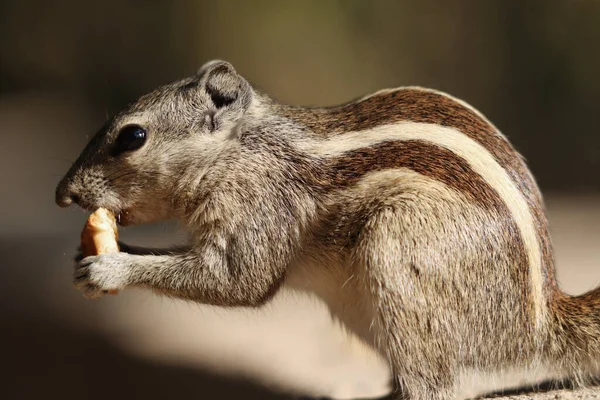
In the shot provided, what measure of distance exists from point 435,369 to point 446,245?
48 centimetres

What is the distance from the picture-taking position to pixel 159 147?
3186 mm

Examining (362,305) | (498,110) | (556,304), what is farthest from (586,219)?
(362,305)

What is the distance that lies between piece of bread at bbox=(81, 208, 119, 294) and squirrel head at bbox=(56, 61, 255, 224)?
0.33 feet

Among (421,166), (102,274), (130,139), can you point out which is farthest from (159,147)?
(421,166)

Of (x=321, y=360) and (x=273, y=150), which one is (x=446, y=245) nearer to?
(x=273, y=150)

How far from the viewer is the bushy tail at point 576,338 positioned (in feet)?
9.57

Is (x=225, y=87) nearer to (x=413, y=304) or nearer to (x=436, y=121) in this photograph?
(x=436, y=121)

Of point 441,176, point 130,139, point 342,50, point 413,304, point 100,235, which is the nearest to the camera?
point 413,304

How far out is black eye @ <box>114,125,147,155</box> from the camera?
3.16 metres

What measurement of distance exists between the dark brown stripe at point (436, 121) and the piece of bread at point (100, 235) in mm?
915

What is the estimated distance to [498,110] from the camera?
25.8 feet

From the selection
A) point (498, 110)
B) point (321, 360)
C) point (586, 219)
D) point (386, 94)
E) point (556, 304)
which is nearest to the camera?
point (556, 304)

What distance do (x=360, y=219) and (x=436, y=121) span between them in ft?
1.77

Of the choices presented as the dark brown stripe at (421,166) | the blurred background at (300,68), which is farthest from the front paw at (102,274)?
the blurred background at (300,68)
